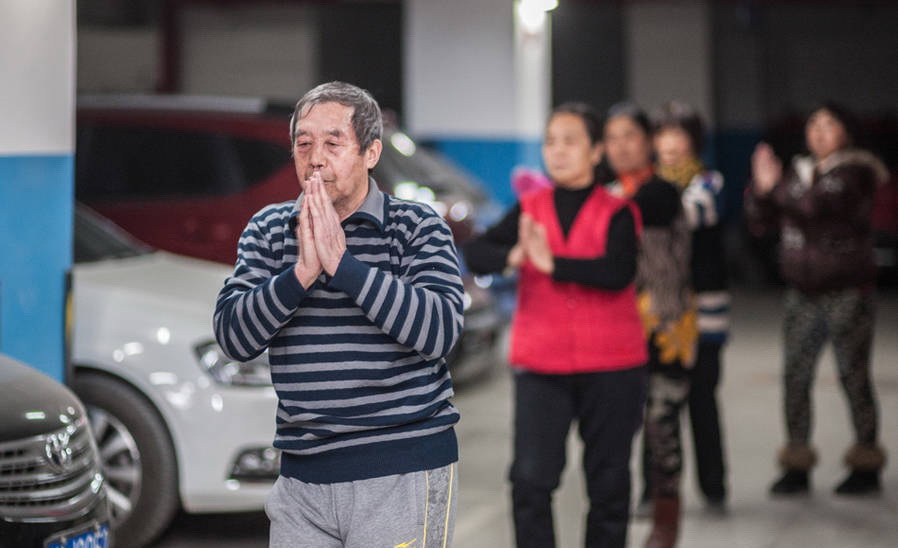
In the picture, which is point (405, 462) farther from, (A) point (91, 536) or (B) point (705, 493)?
(B) point (705, 493)

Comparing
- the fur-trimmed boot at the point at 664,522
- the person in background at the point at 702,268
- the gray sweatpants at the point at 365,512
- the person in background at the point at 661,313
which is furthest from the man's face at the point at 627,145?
the gray sweatpants at the point at 365,512

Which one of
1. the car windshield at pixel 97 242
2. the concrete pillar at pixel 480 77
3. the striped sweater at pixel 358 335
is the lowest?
the striped sweater at pixel 358 335

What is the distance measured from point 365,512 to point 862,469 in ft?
14.2

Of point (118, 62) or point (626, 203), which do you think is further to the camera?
point (118, 62)

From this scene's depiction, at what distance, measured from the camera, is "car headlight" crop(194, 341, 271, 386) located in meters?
5.42

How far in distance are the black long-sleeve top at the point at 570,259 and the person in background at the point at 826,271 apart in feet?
6.41

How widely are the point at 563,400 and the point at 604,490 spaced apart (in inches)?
13.1

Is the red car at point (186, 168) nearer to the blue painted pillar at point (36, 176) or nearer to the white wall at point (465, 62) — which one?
the blue painted pillar at point (36, 176)

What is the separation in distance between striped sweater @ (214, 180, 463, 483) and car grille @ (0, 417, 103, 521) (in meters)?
1.15

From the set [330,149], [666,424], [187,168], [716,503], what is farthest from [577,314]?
[187,168]

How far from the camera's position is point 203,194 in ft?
26.8

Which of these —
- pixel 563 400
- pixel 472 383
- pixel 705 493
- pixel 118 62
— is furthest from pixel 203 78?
pixel 563 400

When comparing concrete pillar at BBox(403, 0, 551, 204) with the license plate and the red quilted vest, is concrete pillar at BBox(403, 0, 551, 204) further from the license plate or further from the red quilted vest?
the license plate

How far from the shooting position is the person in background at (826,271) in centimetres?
636
